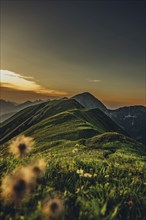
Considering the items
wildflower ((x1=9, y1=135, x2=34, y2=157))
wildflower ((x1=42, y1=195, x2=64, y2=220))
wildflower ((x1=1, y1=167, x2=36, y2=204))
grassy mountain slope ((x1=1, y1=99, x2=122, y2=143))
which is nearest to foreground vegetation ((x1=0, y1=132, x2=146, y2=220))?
wildflower ((x1=42, y1=195, x2=64, y2=220))

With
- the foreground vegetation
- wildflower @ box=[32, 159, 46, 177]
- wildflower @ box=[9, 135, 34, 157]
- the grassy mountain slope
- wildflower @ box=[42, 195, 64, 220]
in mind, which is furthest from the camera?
the grassy mountain slope

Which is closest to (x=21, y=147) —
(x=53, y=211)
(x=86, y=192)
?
(x=86, y=192)

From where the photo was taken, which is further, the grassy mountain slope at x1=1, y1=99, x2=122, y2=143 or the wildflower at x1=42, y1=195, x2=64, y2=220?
the grassy mountain slope at x1=1, y1=99, x2=122, y2=143

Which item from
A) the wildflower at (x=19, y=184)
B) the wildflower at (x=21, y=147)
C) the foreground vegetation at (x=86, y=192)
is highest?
the wildflower at (x=21, y=147)

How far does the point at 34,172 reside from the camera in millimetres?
6633

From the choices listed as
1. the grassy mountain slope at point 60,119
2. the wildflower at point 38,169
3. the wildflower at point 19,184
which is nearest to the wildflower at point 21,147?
the wildflower at point 38,169

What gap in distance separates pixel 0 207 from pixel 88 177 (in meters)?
2.84

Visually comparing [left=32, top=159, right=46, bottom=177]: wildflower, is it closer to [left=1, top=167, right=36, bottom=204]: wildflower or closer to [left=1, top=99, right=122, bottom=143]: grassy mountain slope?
[left=1, top=167, right=36, bottom=204]: wildflower

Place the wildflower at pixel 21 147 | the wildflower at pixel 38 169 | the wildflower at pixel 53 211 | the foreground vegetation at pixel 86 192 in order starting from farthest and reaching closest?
→ the wildflower at pixel 21 147
the wildflower at pixel 38 169
the foreground vegetation at pixel 86 192
the wildflower at pixel 53 211

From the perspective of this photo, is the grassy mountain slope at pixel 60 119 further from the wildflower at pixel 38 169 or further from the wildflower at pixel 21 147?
the wildflower at pixel 38 169

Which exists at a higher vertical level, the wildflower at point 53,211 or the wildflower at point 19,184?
the wildflower at point 19,184

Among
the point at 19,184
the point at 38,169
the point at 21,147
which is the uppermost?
the point at 21,147

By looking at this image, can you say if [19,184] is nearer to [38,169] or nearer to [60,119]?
[38,169]

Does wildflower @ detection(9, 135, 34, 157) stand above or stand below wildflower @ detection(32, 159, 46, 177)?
above
